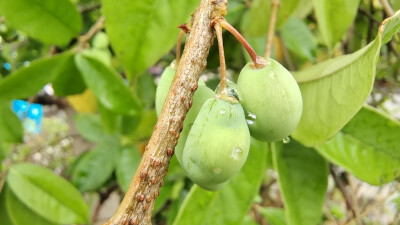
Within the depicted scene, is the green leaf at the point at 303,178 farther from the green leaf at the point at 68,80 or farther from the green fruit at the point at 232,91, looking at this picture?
the green leaf at the point at 68,80

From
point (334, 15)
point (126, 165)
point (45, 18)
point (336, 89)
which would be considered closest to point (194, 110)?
point (336, 89)

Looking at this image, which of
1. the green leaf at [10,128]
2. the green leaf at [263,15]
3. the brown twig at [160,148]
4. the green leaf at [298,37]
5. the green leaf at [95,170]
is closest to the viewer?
the brown twig at [160,148]

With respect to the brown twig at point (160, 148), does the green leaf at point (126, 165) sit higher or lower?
lower

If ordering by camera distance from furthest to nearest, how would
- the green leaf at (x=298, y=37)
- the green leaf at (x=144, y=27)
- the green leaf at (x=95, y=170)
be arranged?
the green leaf at (x=95, y=170), the green leaf at (x=298, y=37), the green leaf at (x=144, y=27)

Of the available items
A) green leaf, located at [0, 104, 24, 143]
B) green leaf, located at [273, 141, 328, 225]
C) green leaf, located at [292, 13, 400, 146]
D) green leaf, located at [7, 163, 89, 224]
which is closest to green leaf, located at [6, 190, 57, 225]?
green leaf, located at [7, 163, 89, 224]

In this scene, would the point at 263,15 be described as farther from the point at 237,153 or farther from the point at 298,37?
the point at 237,153

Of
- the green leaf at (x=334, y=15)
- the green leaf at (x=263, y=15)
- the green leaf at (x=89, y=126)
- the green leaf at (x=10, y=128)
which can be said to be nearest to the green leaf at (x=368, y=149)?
the green leaf at (x=334, y=15)

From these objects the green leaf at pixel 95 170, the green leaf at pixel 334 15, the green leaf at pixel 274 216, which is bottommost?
the green leaf at pixel 95 170

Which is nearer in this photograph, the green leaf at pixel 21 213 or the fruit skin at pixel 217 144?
the fruit skin at pixel 217 144
